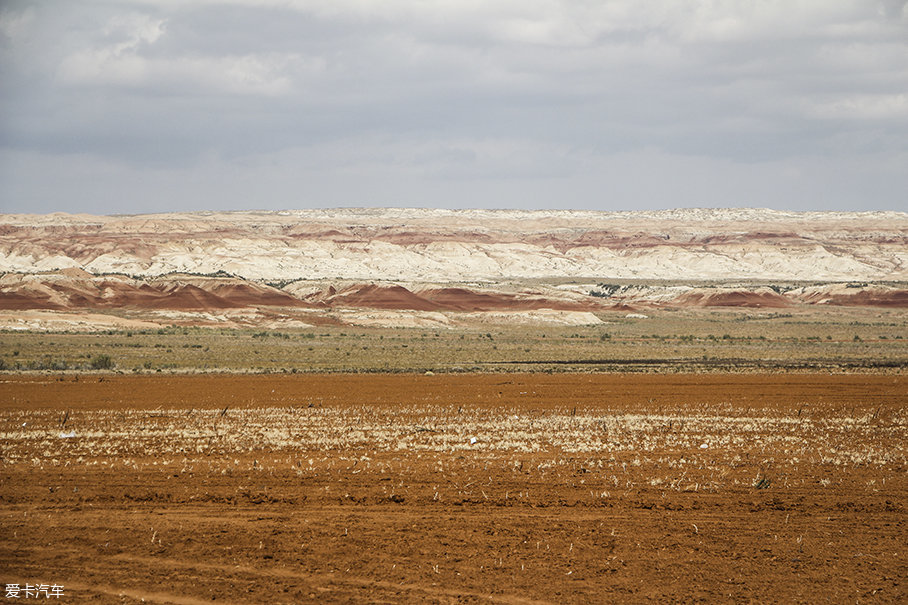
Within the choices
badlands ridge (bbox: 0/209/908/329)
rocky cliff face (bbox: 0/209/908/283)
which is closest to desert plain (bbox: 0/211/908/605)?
badlands ridge (bbox: 0/209/908/329)

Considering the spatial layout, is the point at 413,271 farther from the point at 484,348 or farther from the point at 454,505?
the point at 454,505

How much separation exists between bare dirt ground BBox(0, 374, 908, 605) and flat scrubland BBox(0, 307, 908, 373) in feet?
58.7

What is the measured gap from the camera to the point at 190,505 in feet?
42.8

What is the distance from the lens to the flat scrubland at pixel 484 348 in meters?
41.5

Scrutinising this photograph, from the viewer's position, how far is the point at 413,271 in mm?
151750

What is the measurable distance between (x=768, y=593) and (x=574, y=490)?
4387mm

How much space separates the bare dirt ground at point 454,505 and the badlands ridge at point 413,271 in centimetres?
5535

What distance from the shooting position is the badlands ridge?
3472 inches

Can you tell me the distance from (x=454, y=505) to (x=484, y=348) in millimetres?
43023

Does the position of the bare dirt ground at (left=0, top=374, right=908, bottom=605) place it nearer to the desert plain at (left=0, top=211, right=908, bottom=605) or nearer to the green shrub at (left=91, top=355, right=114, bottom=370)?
the desert plain at (left=0, top=211, right=908, bottom=605)

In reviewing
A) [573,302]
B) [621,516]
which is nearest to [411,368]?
[621,516]

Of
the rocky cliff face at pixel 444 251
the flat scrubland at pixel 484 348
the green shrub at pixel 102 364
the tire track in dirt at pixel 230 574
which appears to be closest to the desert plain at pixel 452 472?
the tire track in dirt at pixel 230 574

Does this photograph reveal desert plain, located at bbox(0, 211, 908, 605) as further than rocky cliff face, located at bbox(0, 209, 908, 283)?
No

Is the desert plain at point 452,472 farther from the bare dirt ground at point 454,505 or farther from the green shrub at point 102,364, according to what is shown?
the green shrub at point 102,364
